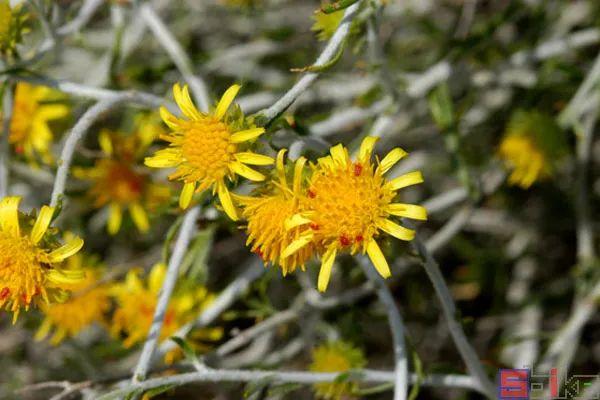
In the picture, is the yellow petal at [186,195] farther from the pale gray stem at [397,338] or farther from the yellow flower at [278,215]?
the pale gray stem at [397,338]

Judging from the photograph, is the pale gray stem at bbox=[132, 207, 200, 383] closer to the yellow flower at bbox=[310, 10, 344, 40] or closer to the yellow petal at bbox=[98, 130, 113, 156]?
the yellow flower at bbox=[310, 10, 344, 40]

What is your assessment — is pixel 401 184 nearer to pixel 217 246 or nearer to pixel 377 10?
pixel 377 10

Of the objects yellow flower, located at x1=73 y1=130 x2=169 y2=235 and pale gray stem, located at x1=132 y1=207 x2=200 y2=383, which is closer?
pale gray stem, located at x1=132 y1=207 x2=200 y2=383

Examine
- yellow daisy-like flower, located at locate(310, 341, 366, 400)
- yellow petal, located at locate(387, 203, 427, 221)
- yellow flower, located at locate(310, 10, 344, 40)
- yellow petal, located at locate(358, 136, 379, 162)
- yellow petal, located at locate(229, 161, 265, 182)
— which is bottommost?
yellow daisy-like flower, located at locate(310, 341, 366, 400)

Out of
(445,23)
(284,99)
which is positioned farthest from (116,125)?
(284,99)

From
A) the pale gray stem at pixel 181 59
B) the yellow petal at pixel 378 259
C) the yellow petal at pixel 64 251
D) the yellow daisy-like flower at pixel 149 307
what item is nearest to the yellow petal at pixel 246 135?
the yellow petal at pixel 378 259

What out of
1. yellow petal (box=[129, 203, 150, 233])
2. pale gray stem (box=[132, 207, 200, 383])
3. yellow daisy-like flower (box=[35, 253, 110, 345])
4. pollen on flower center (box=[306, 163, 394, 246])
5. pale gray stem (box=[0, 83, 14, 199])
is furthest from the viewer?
yellow petal (box=[129, 203, 150, 233])

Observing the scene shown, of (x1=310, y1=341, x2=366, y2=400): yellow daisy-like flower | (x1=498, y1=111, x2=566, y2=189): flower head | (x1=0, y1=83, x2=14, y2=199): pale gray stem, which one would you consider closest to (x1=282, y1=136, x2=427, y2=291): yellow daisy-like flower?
(x1=310, y1=341, x2=366, y2=400): yellow daisy-like flower
